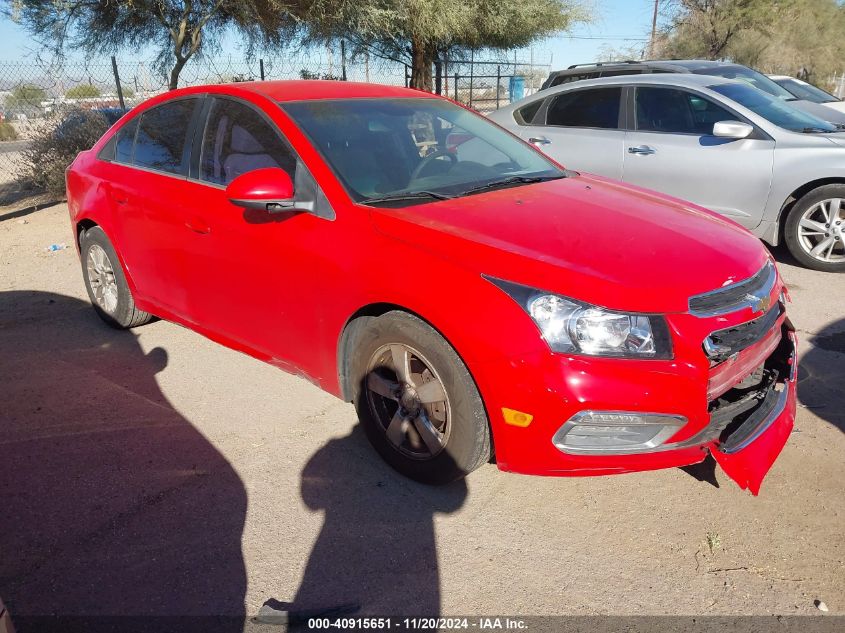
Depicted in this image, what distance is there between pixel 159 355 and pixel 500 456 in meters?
2.85

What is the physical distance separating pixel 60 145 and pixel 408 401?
33.3 feet

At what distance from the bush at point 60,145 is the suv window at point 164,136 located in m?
7.12

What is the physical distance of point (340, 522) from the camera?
288 centimetres

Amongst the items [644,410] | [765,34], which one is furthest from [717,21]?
[644,410]

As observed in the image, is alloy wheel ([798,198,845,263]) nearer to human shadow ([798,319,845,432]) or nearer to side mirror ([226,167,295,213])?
human shadow ([798,319,845,432])

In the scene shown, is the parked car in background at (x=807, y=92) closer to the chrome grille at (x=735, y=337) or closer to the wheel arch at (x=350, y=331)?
the chrome grille at (x=735, y=337)

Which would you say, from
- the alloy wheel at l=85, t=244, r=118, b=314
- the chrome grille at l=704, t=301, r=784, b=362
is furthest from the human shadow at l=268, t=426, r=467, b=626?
the alloy wheel at l=85, t=244, r=118, b=314

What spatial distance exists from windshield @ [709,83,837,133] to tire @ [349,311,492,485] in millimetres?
5026

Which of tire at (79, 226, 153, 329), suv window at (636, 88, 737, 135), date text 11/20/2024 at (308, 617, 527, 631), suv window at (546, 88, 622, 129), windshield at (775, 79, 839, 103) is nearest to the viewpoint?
date text 11/20/2024 at (308, 617, 527, 631)

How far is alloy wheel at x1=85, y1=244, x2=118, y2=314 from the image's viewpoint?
488cm

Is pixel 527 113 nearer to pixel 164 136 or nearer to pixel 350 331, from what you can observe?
pixel 164 136

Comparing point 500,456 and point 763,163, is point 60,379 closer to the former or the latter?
point 500,456

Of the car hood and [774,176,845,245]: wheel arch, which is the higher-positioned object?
the car hood

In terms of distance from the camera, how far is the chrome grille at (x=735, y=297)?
2.56 meters
